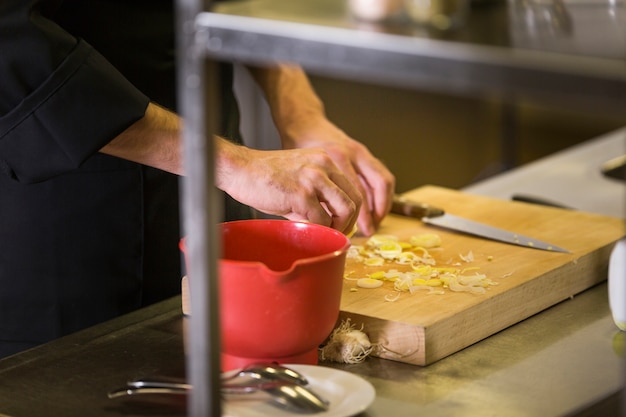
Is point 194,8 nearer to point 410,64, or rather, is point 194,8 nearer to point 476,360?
point 410,64

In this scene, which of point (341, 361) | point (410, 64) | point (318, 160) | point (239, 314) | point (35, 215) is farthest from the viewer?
point (35, 215)

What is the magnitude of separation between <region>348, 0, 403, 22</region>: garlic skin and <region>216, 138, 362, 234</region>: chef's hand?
0.45m

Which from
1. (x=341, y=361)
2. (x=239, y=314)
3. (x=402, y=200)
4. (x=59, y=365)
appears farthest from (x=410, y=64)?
(x=402, y=200)

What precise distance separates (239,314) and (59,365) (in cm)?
24

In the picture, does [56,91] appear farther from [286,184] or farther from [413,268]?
[413,268]

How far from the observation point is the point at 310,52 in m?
0.67

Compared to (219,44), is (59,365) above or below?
below

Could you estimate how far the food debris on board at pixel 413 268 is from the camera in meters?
1.17

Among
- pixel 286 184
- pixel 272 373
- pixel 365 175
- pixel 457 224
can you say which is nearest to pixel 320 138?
pixel 365 175

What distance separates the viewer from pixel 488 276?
1.21m

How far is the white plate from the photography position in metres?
0.90

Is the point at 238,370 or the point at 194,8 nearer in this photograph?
the point at 194,8

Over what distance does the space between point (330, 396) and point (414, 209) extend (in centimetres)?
58

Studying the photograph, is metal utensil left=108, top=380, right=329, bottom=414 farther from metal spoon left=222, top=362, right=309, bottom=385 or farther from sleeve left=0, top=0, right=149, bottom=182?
sleeve left=0, top=0, right=149, bottom=182
